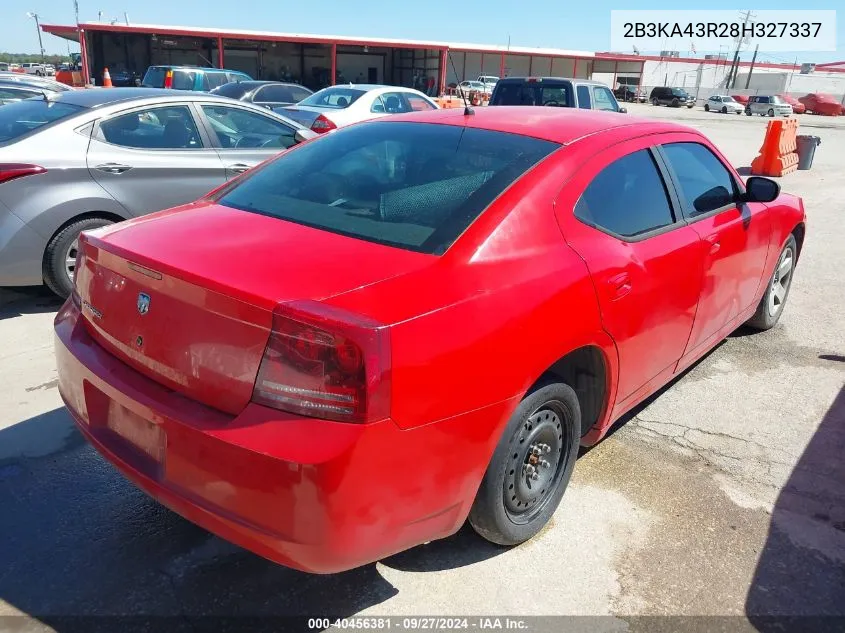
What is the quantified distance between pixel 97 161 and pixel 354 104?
7.50m

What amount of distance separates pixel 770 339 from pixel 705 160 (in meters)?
1.92

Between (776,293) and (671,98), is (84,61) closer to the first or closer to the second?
(776,293)

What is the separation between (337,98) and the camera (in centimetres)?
1262

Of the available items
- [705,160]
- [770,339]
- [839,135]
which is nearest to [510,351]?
[705,160]

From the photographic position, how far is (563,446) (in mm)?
2875

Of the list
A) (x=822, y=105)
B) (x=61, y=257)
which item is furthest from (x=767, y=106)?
(x=61, y=257)

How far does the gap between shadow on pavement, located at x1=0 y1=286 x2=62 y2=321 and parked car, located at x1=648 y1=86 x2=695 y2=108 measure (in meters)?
55.0

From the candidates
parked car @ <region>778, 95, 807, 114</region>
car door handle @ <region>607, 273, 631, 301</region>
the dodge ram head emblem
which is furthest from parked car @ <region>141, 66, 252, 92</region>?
parked car @ <region>778, 95, 807, 114</region>

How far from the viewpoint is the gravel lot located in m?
2.46

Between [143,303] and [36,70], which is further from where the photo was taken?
[36,70]

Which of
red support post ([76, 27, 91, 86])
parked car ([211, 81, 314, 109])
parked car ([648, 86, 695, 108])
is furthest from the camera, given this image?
parked car ([648, 86, 695, 108])

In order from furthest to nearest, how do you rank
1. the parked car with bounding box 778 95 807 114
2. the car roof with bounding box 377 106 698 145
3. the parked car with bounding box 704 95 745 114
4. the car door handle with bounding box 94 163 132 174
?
the parked car with bounding box 778 95 807 114, the parked car with bounding box 704 95 745 114, the car door handle with bounding box 94 163 132 174, the car roof with bounding box 377 106 698 145

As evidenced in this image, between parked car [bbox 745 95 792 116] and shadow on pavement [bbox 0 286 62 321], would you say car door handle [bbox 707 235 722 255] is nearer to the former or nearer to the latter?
shadow on pavement [bbox 0 286 62 321]

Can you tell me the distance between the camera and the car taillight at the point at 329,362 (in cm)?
191
